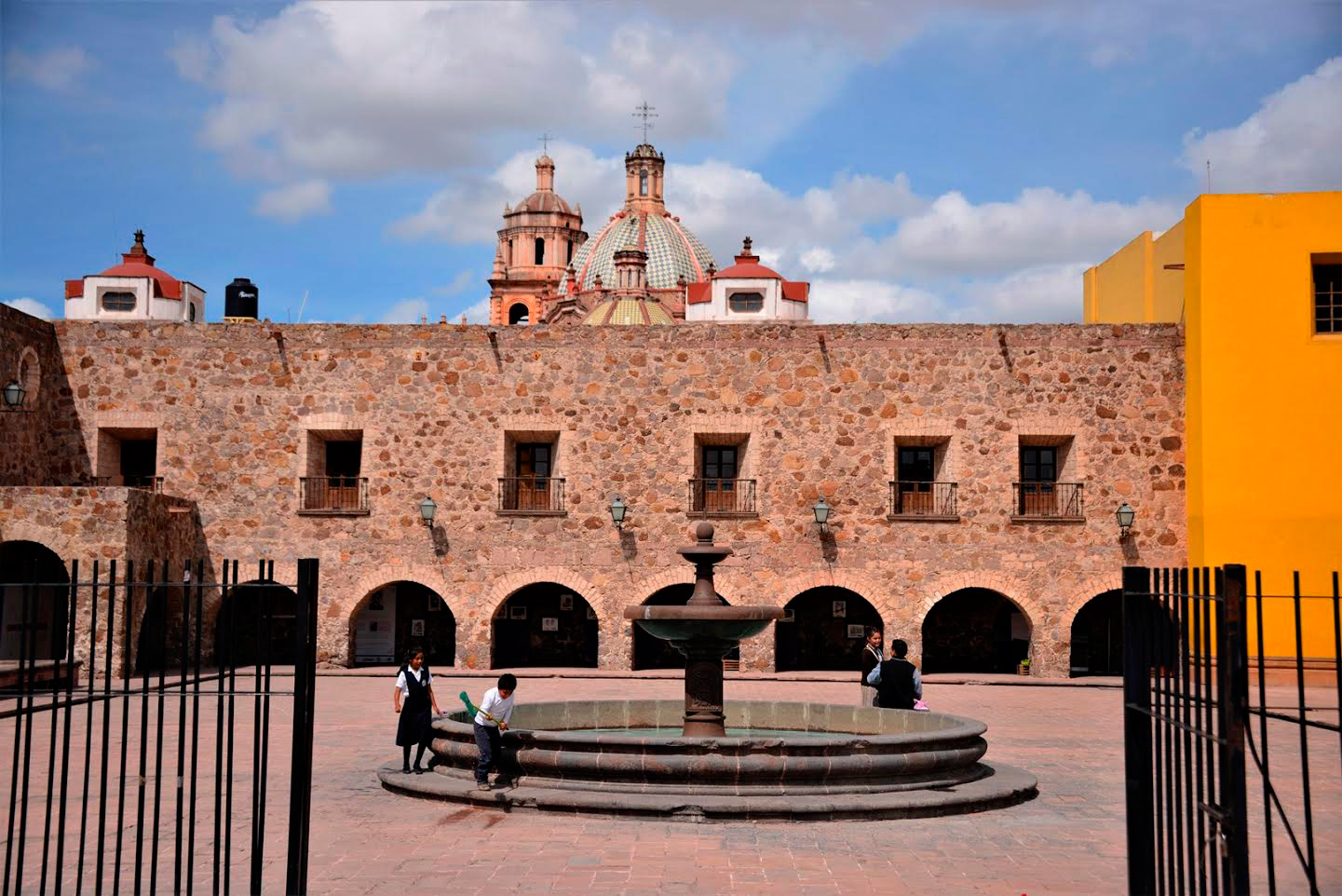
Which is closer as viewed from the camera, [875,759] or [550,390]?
[875,759]

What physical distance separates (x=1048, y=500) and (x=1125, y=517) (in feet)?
4.08

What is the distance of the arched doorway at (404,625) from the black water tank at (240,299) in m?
19.7

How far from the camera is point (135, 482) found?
22.0m

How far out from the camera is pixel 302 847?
573 centimetres

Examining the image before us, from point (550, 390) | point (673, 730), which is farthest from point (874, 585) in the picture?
point (673, 730)

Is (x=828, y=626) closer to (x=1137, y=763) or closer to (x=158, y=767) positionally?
(x=1137, y=763)

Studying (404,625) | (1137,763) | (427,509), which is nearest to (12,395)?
(427,509)

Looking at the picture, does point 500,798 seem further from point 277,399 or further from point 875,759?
point 277,399

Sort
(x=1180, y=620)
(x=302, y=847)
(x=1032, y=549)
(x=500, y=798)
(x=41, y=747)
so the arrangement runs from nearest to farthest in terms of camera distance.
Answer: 1. (x=1180, y=620)
2. (x=302, y=847)
3. (x=500, y=798)
4. (x=41, y=747)
5. (x=1032, y=549)

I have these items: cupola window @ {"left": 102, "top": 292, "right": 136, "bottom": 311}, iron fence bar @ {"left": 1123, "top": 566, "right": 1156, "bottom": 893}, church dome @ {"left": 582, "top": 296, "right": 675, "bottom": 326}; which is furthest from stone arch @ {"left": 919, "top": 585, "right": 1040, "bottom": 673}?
church dome @ {"left": 582, "top": 296, "right": 675, "bottom": 326}

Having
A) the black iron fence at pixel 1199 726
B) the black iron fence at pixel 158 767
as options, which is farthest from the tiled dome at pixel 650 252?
the black iron fence at pixel 1199 726

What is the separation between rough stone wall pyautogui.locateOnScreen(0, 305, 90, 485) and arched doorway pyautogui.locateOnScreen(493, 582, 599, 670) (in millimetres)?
6962

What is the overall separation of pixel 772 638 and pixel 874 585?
1721 millimetres

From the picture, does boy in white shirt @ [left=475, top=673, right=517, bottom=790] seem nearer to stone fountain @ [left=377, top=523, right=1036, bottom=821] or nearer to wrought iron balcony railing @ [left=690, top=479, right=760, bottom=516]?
stone fountain @ [left=377, top=523, right=1036, bottom=821]
